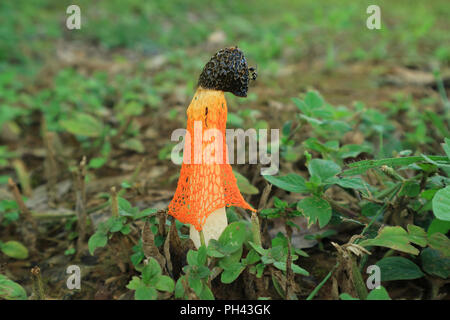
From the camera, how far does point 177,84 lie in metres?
4.87

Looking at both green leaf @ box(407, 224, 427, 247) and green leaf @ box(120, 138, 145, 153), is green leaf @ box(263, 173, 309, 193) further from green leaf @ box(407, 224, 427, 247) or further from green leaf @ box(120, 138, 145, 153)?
green leaf @ box(120, 138, 145, 153)

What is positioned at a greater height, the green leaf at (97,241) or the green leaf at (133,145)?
the green leaf at (133,145)

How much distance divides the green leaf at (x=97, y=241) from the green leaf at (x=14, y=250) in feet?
2.32

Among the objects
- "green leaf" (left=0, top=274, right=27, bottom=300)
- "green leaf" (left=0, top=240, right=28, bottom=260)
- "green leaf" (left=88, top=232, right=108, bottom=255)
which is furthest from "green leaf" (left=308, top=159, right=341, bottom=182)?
"green leaf" (left=0, top=240, right=28, bottom=260)

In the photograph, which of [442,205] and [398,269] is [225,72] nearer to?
[442,205]

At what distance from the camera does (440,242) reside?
1551 millimetres

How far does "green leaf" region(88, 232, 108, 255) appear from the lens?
180 cm

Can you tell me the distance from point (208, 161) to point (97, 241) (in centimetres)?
70

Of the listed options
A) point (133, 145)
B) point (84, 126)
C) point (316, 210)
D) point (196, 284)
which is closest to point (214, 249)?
point (196, 284)

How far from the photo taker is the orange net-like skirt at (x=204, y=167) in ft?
5.59

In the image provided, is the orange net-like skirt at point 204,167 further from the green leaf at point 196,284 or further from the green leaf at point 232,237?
the green leaf at point 196,284

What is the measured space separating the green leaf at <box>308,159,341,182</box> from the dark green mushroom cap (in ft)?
1.86

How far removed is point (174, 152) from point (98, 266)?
3.09 ft

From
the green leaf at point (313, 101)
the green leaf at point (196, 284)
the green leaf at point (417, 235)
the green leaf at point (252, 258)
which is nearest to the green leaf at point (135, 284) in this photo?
the green leaf at point (196, 284)
